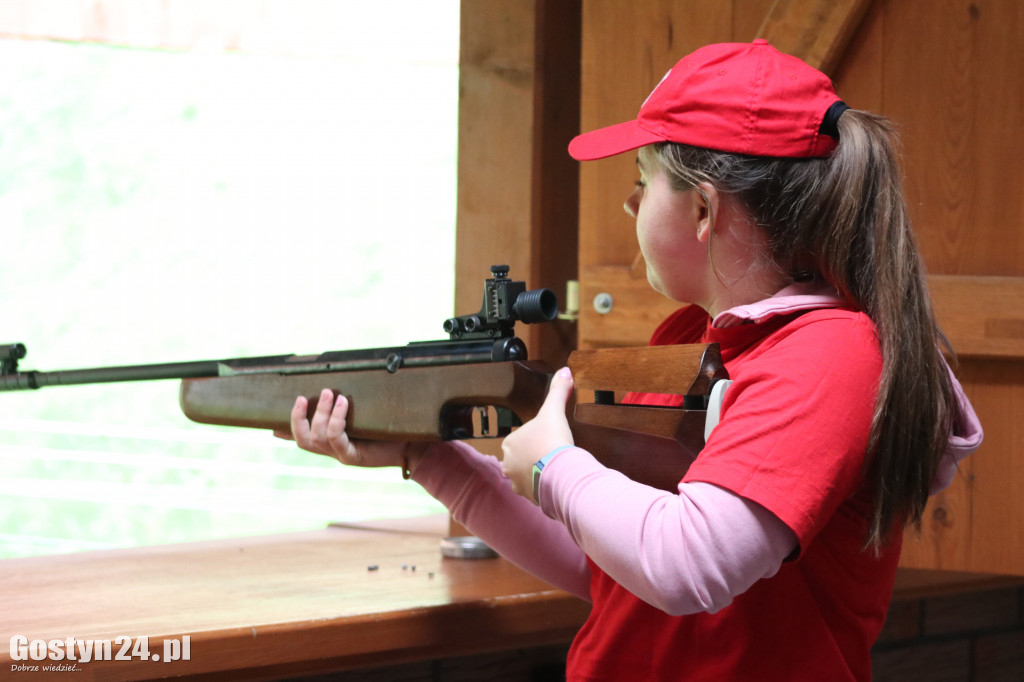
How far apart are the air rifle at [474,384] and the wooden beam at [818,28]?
0.69m

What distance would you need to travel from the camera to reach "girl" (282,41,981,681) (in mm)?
782

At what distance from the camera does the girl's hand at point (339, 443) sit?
4.07 feet

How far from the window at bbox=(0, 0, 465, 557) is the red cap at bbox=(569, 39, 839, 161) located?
2.67 m

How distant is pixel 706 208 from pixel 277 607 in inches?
32.7

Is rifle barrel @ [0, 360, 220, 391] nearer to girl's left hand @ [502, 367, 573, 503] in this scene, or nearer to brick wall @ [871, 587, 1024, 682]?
girl's left hand @ [502, 367, 573, 503]

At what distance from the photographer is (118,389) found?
145 inches

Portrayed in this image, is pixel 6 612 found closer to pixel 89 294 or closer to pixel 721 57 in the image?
pixel 721 57

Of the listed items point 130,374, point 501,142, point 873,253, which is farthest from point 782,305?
point 501,142

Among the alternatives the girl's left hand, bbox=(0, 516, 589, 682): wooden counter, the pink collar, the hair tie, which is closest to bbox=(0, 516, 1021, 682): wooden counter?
bbox=(0, 516, 589, 682): wooden counter

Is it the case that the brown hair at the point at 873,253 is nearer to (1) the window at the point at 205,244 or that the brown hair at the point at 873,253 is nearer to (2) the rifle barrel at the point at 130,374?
(2) the rifle barrel at the point at 130,374

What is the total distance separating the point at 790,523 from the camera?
764mm

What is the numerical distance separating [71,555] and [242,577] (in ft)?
1.36

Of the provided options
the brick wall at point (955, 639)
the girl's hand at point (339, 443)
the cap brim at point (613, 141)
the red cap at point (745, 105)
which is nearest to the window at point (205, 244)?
the brick wall at point (955, 639)

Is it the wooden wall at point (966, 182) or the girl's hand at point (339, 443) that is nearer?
the girl's hand at point (339, 443)
